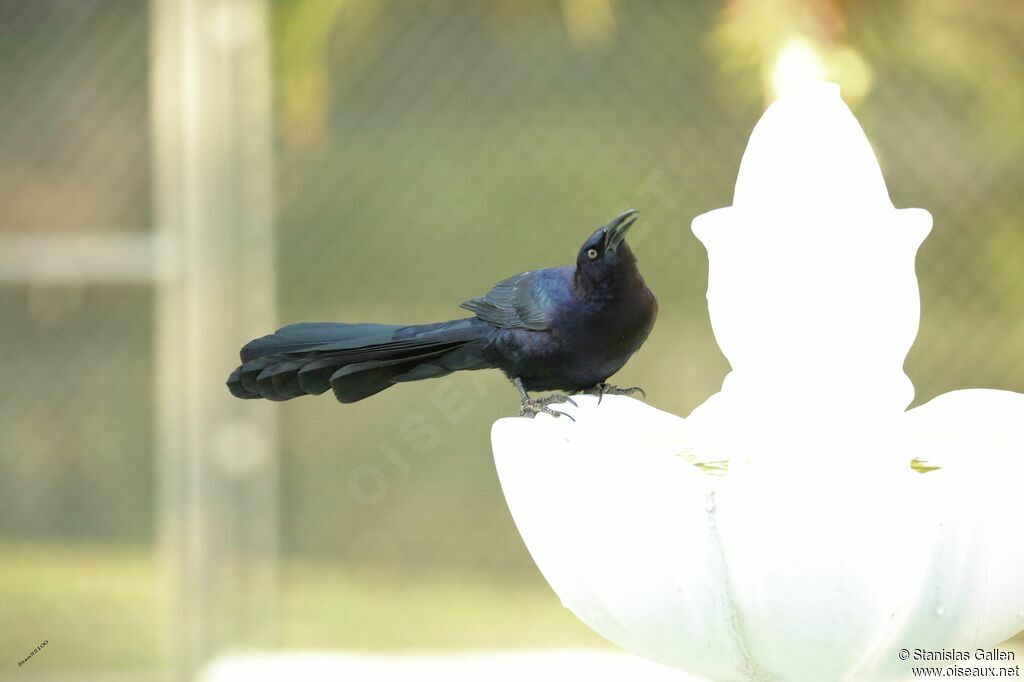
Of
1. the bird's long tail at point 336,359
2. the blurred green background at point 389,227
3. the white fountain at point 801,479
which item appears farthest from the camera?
the blurred green background at point 389,227

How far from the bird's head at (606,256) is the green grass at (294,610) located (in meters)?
1.54

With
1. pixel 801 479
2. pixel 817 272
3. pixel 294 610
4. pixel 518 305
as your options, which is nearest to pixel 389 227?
pixel 294 610

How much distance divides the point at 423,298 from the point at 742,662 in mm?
1758

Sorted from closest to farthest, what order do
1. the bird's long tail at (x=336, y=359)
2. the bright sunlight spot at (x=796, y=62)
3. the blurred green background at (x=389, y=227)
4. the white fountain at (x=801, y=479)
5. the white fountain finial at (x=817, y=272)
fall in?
1. the white fountain at (x=801, y=479)
2. the white fountain finial at (x=817, y=272)
3. the bird's long tail at (x=336, y=359)
4. the bright sunlight spot at (x=796, y=62)
5. the blurred green background at (x=389, y=227)

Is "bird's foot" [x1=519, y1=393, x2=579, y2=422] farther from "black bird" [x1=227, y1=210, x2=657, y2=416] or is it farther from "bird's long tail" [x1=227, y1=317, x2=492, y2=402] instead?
"bird's long tail" [x1=227, y1=317, x2=492, y2=402]

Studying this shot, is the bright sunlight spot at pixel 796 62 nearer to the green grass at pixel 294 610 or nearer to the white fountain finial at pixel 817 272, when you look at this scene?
the green grass at pixel 294 610

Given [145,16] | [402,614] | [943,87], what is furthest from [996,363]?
[145,16]

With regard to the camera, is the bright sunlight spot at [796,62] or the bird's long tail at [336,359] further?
the bright sunlight spot at [796,62]

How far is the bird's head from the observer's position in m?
1.19

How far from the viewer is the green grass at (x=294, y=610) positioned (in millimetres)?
2570

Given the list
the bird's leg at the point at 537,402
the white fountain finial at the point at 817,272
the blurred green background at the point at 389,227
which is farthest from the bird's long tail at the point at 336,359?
the blurred green background at the point at 389,227

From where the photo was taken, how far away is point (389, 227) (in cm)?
261

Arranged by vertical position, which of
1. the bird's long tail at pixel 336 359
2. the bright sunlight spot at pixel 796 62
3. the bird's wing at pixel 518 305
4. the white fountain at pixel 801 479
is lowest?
the white fountain at pixel 801 479

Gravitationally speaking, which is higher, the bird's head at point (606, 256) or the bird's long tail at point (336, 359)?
the bird's head at point (606, 256)
